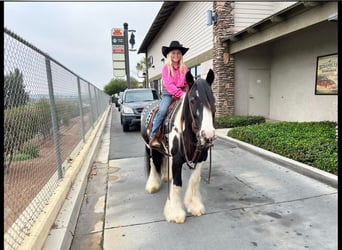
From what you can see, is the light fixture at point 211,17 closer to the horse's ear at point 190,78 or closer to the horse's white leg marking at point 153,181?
the horse's white leg marking at point 153,181

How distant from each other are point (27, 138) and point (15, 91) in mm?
622

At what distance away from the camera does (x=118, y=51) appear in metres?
21.6

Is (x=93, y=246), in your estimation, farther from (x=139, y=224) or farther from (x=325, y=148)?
(x=325, y=148)

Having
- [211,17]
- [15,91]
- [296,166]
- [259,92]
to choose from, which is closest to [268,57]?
[259,92]

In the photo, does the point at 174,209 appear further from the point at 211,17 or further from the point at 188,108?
the point at 211,17

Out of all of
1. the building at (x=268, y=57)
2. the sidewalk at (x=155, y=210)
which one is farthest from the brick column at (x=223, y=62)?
the sidewalk at (x=155, y=210)

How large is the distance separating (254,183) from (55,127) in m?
3.32

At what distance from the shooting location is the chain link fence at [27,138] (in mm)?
2553

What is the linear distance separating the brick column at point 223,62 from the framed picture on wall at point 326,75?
336 cm

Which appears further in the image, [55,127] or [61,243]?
[55,127]

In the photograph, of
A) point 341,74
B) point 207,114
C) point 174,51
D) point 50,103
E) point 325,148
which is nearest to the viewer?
point 341,74

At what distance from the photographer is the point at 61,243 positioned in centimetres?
268

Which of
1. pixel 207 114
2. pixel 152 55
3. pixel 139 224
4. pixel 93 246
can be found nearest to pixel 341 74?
pixel 207 114

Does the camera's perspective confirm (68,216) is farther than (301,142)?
No
